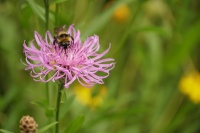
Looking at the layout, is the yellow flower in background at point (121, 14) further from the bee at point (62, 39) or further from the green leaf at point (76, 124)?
the green leaf at point (76, 124)

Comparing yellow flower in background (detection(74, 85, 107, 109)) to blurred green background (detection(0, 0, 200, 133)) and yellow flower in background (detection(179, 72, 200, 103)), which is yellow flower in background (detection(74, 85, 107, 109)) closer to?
blurred green background (detection(0, 0, 200, 133))

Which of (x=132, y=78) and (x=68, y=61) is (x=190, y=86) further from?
(x=68, y=61)

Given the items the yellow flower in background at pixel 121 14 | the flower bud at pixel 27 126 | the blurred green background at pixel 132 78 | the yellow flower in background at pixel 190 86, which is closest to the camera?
the flower bud at pixel 27 126

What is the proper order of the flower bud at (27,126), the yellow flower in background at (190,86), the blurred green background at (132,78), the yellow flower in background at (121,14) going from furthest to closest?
the yellow flower in background at (121,14) → the yellow flower in background at (190,86) → the blurred green background at (132,78) → the flower bud at (27,126)

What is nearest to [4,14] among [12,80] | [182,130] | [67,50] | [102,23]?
[12,80]

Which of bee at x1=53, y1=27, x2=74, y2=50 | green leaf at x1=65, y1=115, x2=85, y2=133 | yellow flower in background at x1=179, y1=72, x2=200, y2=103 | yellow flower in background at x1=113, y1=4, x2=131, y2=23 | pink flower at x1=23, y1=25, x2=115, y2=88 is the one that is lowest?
green leaf at x1=65, y1=115, x2=85, y2=133

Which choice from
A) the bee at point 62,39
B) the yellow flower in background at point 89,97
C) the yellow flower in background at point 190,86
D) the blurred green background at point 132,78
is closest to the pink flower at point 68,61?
the bee at point 62,39

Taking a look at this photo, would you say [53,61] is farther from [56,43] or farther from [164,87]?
[164,87]

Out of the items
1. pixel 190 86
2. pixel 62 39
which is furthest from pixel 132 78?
pixel 62 39

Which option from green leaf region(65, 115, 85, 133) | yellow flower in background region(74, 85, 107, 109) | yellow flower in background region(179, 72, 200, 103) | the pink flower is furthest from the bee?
yellow flower in background region(179, 72, 200, 103)
